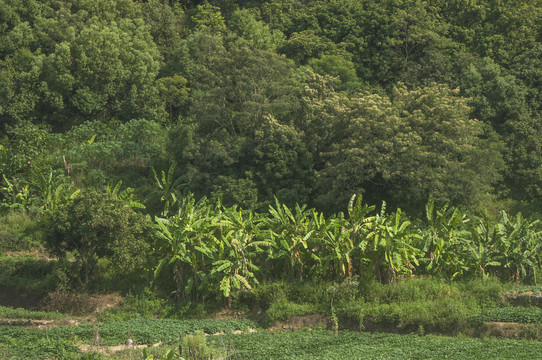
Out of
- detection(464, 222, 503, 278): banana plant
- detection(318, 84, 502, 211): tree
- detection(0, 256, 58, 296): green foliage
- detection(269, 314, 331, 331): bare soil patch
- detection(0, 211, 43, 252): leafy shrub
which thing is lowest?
detection(0, 256, 58, 296): green foliage

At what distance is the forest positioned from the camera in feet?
65.5

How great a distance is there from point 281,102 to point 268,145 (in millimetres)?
1898

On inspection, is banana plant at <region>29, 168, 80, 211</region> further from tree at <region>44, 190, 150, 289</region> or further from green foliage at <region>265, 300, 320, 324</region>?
green foliage at <region>265, 300, 320, 324</region>

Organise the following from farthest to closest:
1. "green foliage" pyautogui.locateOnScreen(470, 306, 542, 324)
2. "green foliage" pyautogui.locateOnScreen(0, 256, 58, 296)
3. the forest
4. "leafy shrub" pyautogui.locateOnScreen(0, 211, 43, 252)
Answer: "leafy shrub" pyautogui.locateOnScreen(0, 211, 43, 252), "green foliage" pyautogui.locateOnScreen(0, 256, 58, 296), the forest, "green foliage" pyautogui.locateOnScreen(470, 306, 542, 324)

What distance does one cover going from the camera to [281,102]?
2539 centimetres

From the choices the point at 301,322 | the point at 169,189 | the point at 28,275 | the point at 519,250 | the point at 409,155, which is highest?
the point at 409,155

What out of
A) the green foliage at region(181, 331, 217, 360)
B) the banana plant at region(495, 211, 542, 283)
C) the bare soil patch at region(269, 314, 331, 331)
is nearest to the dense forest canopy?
the banana plant at region(495, 211, 542, 283)

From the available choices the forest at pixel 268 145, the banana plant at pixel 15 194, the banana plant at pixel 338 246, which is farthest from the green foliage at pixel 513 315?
the banana plant at pixel 15 194

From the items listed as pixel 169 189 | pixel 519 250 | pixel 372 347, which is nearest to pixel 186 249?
pixel 169 189

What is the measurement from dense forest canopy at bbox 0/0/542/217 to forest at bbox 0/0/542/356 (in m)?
0.10

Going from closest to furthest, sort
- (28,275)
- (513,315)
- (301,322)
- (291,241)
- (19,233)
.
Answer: (513,315), (301,322), (291,241), (28,275), (19,233)

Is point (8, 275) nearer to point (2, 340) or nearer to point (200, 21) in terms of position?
point (2, 340)

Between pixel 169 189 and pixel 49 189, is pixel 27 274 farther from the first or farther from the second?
pixel 169 189

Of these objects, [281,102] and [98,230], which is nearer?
[98,230]
